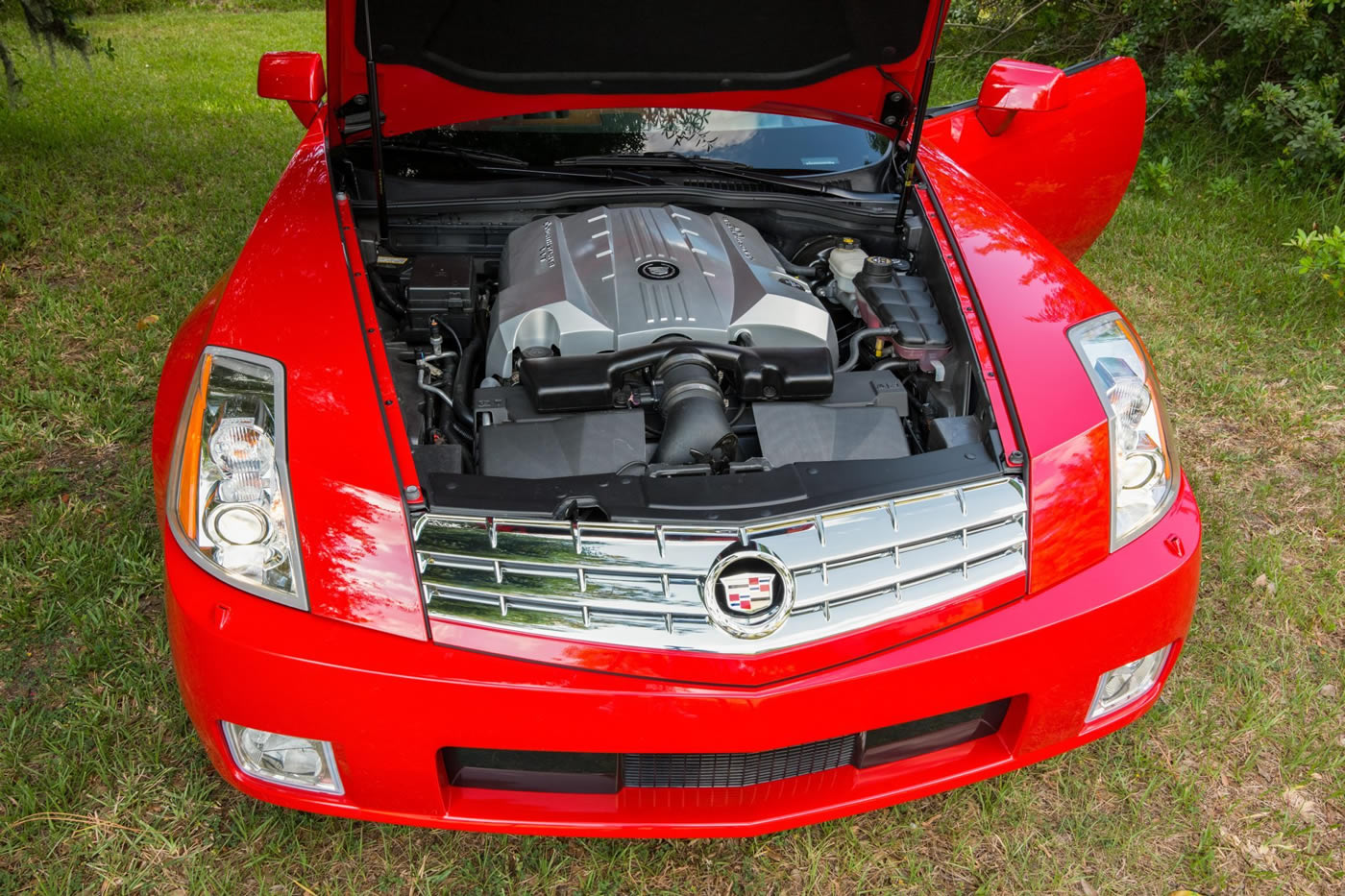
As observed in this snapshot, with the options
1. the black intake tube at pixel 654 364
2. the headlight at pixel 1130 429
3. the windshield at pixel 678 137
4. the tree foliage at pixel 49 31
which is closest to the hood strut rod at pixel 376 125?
the windshield at pixel 678 137

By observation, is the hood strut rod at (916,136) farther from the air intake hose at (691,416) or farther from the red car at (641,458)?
the air intake hose at (691,416)

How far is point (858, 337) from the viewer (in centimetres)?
212

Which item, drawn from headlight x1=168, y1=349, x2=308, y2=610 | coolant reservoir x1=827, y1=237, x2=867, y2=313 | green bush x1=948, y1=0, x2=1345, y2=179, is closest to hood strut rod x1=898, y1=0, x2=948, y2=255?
coolant reservoir x1=827, y1=237, x2=867, y2=313

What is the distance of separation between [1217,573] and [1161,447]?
0.94 metres

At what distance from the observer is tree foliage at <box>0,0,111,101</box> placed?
4.12 metres

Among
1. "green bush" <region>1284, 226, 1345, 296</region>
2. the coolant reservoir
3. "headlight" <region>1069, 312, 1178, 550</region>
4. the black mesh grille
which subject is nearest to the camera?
the black mesh grille

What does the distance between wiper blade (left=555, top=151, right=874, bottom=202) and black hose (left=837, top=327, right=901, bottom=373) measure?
522 mm

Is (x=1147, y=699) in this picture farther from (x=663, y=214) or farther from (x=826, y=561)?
(x=663, y=214)

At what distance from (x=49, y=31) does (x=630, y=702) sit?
445cm

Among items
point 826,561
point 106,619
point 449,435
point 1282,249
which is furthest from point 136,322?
point 1282,249

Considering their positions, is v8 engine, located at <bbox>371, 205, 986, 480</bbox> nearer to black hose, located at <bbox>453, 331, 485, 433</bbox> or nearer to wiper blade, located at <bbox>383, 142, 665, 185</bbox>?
black hose, located at <bbox>453, 331, 485, 433</bbox>

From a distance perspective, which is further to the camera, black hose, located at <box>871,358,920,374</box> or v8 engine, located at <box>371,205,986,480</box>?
black hose, located at <box>871,358,920,374</box>

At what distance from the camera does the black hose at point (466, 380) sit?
1.95 metres

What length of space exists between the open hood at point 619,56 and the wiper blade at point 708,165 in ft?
0.70
